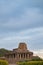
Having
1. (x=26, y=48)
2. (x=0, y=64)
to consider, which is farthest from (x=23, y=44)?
(x=0, y=64)

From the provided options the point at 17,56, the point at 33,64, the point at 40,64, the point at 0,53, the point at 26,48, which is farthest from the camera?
the point at 0,53

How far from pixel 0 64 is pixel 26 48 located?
195ft

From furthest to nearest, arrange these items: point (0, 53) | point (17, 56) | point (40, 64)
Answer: point (0, 53)
point (17, 56)
point (40, 64)

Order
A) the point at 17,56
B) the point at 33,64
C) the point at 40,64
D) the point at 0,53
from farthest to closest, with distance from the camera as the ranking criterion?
the point at 0,53 → the point at 17,56 → the point at 33,64 → the point at 40,64

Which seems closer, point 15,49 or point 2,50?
point 15,49

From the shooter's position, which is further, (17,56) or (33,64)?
(17,56)

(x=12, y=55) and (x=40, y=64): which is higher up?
(x=12, y=55)

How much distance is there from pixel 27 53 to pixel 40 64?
5789 cm

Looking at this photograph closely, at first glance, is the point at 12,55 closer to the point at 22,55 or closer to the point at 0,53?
the point at 22,55

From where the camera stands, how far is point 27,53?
91.5 meters

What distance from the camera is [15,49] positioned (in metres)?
94.5

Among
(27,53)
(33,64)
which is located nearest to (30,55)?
(27,53)

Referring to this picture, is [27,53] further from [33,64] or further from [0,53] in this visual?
[33,64]

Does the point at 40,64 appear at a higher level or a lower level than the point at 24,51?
lower
